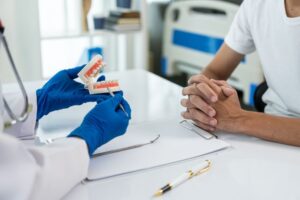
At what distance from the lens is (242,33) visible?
1.30m

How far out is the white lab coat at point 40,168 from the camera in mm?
602

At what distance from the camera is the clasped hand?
96 centimetres

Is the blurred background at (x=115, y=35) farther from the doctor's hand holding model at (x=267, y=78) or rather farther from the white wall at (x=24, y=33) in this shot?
the doctor's hand holding model at (x=267, y=78)

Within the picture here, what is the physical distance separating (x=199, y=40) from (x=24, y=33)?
115cm

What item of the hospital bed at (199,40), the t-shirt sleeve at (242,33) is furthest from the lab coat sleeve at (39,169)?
the hospital bed at (199,40)

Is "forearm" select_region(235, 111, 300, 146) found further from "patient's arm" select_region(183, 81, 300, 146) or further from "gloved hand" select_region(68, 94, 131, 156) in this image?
"gloved hand" select_region(68, 94, 131, 156)

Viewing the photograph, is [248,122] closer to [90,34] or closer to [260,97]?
[260,97]

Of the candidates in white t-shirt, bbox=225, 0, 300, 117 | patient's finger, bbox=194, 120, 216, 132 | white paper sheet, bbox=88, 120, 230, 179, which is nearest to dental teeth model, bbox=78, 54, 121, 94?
white paper sheet, bbox=88, 120, 230, 179

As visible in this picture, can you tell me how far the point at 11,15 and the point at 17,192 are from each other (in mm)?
1820

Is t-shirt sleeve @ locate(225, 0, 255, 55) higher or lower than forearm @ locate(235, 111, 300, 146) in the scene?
higher

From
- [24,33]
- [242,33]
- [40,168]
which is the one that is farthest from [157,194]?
[24,33]

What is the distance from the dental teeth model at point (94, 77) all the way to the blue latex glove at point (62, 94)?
15mm

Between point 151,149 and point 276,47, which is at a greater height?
point 276,47

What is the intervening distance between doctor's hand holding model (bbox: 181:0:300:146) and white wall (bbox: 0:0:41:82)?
50.5 inches
